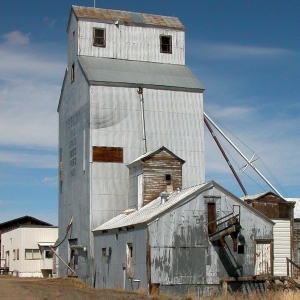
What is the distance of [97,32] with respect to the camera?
5069 centimetres

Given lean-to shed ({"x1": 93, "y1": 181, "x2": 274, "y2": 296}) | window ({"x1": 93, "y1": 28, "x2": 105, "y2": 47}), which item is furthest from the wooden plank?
window ({"x1": 93, "y1": 28, "x2": 105, "y2": 47})

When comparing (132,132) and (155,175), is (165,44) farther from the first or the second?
(155,175)

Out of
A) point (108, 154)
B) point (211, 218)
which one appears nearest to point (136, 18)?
point (108, 154)

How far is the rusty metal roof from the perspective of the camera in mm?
50969

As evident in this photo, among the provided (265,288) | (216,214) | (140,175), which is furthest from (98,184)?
(265,288)

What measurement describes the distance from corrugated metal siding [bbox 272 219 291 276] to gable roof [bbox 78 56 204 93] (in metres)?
11.8

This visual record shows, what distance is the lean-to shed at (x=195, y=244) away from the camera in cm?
3534

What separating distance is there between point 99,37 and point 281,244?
2061 cm

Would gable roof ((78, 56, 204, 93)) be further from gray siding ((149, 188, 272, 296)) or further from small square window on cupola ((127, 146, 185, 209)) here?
Result: gray siding ((149, 188, 272, 296))


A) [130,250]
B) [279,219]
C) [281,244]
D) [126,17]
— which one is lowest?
[281,244]

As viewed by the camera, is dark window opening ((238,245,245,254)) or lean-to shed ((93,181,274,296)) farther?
dark window opening ((238,245,245,254))

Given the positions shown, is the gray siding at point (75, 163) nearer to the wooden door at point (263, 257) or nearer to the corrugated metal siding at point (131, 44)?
the corrugated metal siding at point (131, 44)

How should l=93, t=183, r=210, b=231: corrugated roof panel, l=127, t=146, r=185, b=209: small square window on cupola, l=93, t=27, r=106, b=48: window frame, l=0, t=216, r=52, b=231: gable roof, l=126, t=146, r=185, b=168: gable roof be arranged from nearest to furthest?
l=93, t=183, r=210, b=231: corrugated roof panel
l=127, t=146, r=185, b=209: small square window on cupola
l=126, t=146, r=185, b=168: gable roof
l=93, t=27, r=106, b=48: window frame
l=0, t=216, r=52, b=231: gable roof

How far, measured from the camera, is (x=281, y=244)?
150ft
